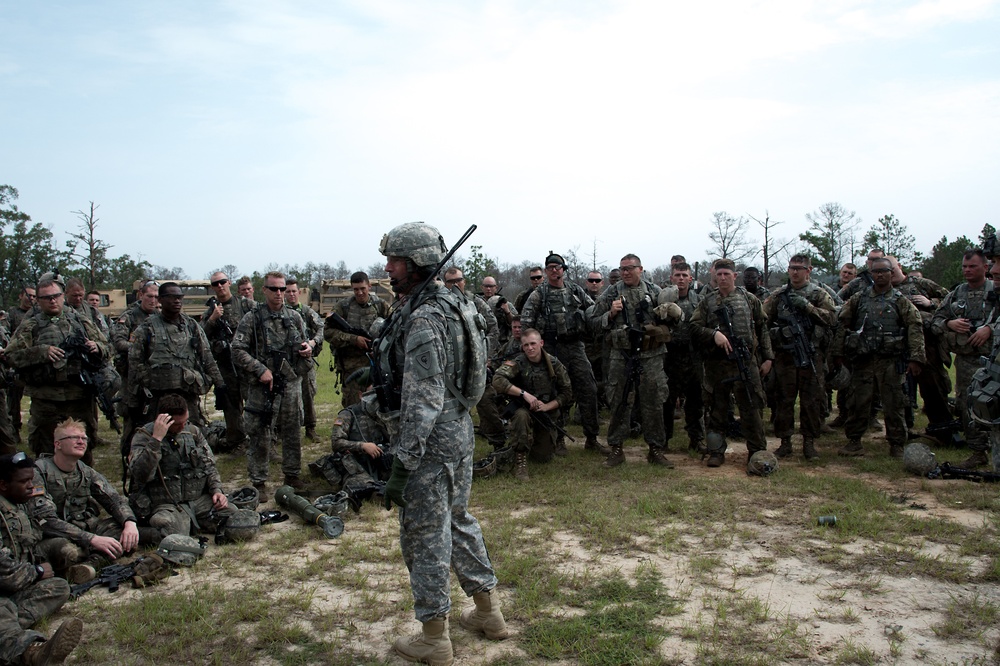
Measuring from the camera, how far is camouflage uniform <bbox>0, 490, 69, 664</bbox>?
4.13 metres

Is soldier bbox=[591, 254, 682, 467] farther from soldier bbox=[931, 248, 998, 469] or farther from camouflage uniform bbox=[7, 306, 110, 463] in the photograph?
camouflage uniform bbox=[7, 306, 110, 463]

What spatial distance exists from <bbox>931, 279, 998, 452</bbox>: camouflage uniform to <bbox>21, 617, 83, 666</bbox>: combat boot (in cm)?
800

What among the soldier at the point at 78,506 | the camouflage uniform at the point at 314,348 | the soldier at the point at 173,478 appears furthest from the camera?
the camouflage uniform at the point at 314,348

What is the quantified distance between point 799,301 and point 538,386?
10.5 feet

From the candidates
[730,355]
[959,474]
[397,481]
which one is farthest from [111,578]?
[959,474]

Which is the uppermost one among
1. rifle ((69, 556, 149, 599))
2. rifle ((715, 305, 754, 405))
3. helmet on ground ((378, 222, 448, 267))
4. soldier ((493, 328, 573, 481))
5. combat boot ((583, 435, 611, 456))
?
helmet on ground ((378, 222, 448, 267))

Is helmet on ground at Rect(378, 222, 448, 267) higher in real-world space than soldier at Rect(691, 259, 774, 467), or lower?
higher

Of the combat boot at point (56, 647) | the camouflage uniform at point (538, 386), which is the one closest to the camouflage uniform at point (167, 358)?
the camouflage uniform at point (538, 386)

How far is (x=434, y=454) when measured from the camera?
12.0 feet

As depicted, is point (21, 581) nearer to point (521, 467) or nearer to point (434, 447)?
point (434, 447)

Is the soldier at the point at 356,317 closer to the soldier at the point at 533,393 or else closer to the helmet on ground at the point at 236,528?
the soldier at the point at 533,393

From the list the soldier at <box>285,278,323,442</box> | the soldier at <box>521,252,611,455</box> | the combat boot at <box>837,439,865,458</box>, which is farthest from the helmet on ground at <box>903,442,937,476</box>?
the soldier at <box>285,278,323,442</box>

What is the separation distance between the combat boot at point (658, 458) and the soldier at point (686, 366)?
0.71 meters

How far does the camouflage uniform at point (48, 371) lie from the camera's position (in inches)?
279
